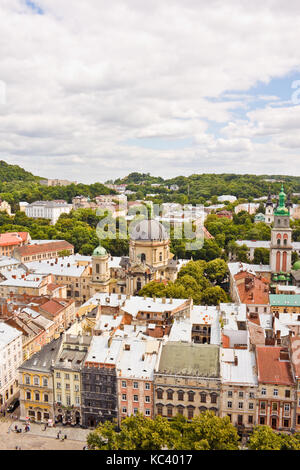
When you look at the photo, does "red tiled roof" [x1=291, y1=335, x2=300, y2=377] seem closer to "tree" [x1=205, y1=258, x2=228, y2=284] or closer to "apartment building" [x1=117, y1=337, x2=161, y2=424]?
"apartment building" [x1=117, y1=337, x2=161, y2=424]

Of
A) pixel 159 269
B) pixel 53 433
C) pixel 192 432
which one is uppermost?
pixel 159 269

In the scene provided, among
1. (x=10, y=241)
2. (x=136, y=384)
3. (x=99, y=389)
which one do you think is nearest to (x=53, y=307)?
(x=99, y=389)

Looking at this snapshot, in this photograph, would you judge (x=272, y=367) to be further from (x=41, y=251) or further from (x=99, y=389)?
(x=41, y=251)

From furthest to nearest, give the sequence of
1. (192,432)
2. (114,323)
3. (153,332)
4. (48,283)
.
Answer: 1. (48,283)
2. (114,323)
3. (153,332)
4. (192,432)

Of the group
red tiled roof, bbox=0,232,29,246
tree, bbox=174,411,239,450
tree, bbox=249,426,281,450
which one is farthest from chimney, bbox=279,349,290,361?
red tiled roof, bbox=0,232,29,246

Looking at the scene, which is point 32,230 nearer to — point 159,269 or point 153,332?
point 159,269

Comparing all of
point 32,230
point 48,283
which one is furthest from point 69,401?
point 32,230
